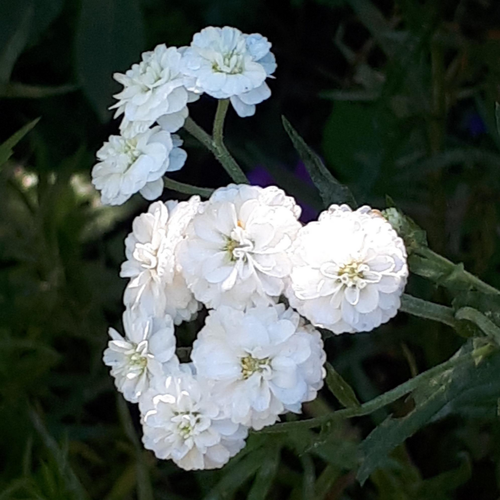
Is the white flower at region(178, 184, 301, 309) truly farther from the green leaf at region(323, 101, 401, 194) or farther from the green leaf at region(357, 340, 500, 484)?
the green leaf at region(323, 101, 401, 194)

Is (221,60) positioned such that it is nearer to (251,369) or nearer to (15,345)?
(251,369)

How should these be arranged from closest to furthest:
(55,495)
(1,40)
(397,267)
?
(397,267) → (55,495) → (1,40)

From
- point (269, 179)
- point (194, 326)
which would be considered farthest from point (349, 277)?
point (269, 179)

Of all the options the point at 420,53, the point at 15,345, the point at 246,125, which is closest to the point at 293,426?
the point at 15,345

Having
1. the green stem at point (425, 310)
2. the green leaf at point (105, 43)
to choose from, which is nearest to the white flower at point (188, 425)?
the green stem at point (425, 310)

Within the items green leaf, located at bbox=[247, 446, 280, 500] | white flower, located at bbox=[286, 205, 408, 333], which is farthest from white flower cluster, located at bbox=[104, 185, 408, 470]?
green leaf, located at bbox=[247, 446, 280, 500]

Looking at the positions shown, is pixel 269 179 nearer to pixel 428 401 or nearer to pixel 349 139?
pixel 349 139

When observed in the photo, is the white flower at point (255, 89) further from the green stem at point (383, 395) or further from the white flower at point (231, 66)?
the green stem at point (383, 395)
